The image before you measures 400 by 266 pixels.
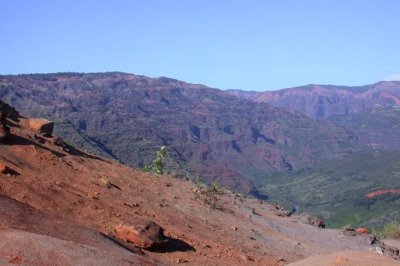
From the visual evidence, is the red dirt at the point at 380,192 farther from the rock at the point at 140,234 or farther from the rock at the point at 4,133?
the rock at the point at 140,234

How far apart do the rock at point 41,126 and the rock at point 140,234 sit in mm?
8664

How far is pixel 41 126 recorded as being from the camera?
79.5ft

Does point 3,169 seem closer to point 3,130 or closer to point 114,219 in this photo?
point 3,130

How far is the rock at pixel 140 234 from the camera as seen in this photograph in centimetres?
1673

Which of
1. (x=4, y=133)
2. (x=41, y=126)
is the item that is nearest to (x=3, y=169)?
(x=4, y=133)

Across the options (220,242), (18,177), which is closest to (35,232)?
(18,177)

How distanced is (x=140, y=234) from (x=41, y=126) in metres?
9.57

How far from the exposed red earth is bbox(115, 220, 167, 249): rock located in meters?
0.11

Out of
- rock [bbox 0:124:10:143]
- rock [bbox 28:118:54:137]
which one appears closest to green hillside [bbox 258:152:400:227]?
rock [bbox 28:118:54:137]

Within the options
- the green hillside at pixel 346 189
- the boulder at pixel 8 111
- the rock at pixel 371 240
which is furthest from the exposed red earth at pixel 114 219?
the green hillside at pixel 346 189

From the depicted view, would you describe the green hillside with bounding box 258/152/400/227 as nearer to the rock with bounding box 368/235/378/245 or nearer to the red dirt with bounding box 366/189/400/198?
the red dirt with bounding box 366/189/400/198

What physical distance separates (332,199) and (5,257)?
13365cm

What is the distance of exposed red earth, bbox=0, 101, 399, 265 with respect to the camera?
13.1 metres

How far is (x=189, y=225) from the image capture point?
21547mm
